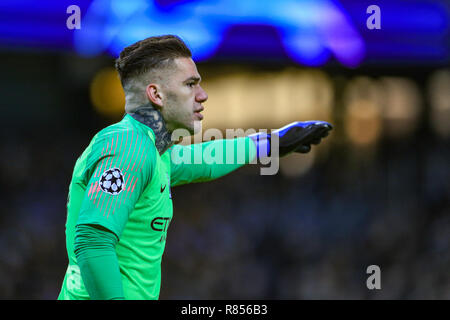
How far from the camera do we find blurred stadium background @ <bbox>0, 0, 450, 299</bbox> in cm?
1019

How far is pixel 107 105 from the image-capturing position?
40.5ft

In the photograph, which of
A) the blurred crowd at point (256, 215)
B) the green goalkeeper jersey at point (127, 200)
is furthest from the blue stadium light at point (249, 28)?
the green goalkeeper jersey at point (127, 200)

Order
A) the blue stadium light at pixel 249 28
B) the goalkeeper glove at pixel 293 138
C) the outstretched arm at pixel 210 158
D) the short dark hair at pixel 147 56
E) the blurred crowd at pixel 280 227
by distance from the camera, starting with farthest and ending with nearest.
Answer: the blue stadium light at pixel 249 28, the blurred crowd at pixel 280 227, the goalkeeper glove at pixel 293 138, the outstretched arm at pixel 210 158, the short dark hair at pixel 147 56

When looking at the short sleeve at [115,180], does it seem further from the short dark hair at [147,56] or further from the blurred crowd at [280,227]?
the blurred crowd at [280,227]

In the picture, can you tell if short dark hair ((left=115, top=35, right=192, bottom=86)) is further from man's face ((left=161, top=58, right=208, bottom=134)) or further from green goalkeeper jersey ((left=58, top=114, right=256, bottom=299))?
green goalkeeper jersey ((left=58, top=114, right=256, bottom=299))

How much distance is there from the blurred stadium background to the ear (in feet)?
22.7

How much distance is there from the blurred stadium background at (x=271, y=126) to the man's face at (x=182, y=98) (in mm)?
6862

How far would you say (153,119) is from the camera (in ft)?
10.2

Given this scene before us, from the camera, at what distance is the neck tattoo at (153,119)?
3.10 meters

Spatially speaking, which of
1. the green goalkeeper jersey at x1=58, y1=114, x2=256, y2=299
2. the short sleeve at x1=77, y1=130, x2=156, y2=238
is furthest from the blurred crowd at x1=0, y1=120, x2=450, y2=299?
the short sleeve at x1=77, y1=130, x2=156, y2=238

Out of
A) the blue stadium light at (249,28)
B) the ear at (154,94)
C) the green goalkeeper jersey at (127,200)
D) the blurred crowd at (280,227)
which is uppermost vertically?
the blue stadium light at (249,28)

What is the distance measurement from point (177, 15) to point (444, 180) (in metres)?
5.97

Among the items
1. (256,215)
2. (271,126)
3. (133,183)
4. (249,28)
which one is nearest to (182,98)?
(133,183)
